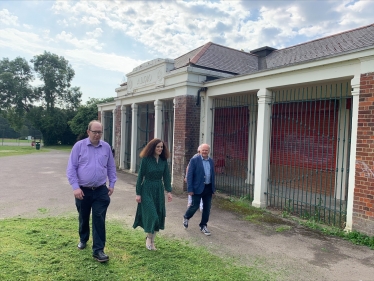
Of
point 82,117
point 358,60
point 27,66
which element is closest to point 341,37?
point 358,60

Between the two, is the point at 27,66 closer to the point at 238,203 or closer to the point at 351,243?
the point at 238,203

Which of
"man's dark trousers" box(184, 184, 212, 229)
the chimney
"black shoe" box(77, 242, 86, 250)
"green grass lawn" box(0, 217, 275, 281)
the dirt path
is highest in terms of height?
the chimney

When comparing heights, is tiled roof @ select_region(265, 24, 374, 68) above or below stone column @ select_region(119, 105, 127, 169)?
above

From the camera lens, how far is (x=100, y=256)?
3633mm

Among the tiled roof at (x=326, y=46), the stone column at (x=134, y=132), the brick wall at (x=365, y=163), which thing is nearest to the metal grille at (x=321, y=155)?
the brick wall at (x=365, y=163)

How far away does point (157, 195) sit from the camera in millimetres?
4133

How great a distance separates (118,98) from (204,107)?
615 cm

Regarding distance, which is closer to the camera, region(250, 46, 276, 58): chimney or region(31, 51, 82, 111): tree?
region(250, 46, 276, 58): chimney

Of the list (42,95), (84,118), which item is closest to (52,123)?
(42,95)

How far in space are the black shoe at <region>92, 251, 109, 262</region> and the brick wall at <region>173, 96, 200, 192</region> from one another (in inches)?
200

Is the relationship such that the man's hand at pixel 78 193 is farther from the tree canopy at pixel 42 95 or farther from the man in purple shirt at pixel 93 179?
the tree canopy at pixel 42 95

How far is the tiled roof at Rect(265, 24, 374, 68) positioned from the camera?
8.45m

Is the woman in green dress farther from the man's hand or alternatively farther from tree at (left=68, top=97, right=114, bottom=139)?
tree at (left=68, top=97, right=114, bottom=139)

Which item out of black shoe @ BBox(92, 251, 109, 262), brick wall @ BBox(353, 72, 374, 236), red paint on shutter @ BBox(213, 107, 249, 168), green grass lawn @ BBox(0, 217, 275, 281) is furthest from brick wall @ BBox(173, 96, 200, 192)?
black shoe @ BBox(92, 251, 109, 262)
